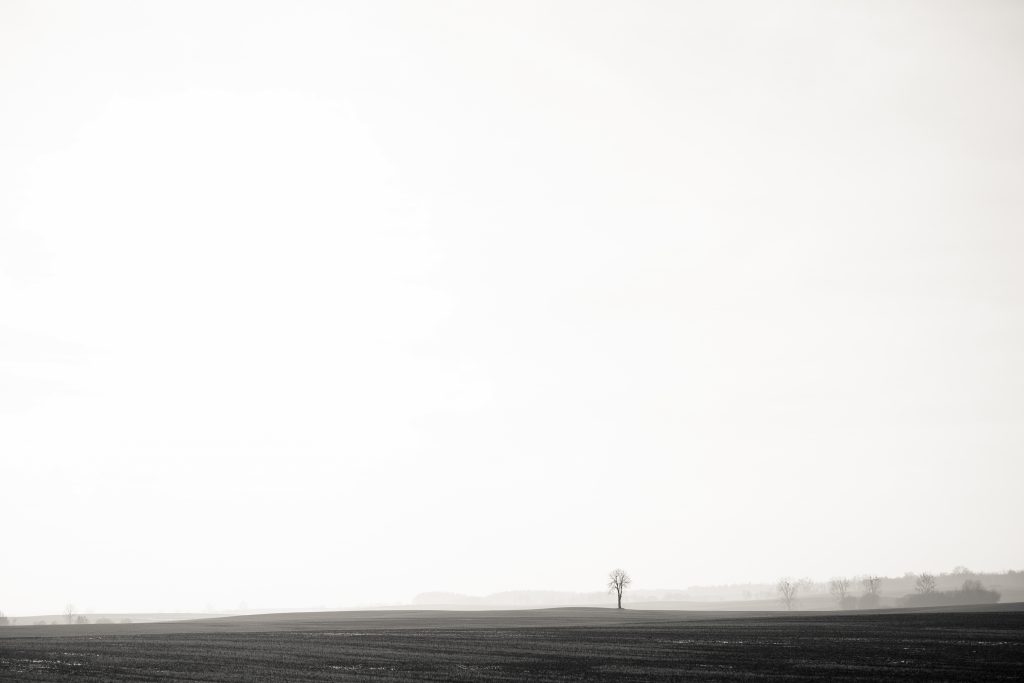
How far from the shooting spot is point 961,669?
152 ft

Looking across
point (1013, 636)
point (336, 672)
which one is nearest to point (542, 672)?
point (336, 672)

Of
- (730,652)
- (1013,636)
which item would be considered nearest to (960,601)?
(1013,636)

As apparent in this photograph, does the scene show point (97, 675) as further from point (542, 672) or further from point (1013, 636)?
point (1013, 636)

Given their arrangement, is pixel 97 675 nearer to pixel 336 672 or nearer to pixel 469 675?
pixel 336 672

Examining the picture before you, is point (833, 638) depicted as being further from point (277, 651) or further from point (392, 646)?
point (277, 651)

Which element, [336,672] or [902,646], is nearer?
[336,672]

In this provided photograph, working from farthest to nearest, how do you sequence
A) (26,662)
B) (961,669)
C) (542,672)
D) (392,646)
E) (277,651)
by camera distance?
(392,646)
(277,651)
(26,662)
(542,672)
(961,669)

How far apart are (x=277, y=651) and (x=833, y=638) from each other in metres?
48.8

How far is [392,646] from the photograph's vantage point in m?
73.4

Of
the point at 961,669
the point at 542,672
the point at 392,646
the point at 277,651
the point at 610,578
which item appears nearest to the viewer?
the point at 961,669

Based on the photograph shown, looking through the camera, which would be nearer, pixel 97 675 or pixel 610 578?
pixel 97 675

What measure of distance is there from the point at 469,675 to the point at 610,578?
14345 cm

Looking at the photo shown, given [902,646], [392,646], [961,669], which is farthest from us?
[392,646]

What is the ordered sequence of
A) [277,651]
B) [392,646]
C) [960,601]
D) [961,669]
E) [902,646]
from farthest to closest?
[960,601]
[392,646]
[277,651]
[902,646]
[961,669]
